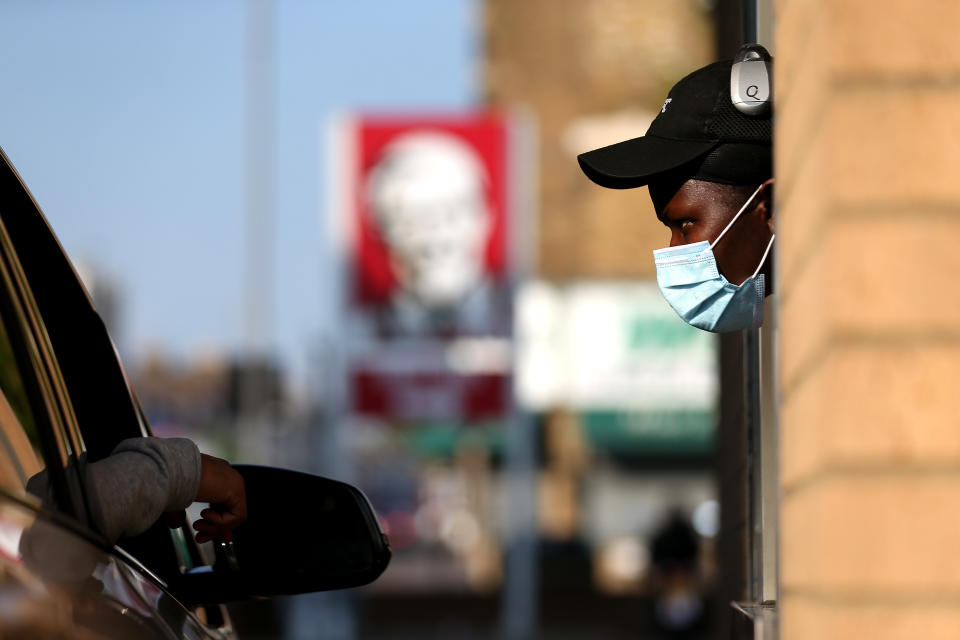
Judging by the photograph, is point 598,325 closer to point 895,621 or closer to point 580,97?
point 580,97

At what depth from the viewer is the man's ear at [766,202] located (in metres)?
2.75

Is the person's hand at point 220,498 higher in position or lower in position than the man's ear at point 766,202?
lower

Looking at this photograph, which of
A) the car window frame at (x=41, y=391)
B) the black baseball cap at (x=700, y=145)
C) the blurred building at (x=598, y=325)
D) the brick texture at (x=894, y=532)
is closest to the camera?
the brick texture at (x=894, y=532)

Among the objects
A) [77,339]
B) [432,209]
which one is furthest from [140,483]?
[432,209]

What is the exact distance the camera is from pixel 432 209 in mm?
21234

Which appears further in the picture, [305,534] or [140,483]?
[305,534]

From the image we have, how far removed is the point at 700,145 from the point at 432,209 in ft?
60.9

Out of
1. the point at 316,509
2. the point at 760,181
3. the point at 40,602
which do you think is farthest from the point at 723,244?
the point at 40,602

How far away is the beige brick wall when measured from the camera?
141cm

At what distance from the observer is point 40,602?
163 cm

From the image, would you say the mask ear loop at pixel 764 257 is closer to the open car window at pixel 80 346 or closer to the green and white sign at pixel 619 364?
the open car window at pixel 80 346

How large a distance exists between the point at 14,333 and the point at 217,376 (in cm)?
8438

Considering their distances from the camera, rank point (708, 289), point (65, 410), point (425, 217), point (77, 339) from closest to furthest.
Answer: point (65, 410), point (77, 339), point (708, 289), point (425, 217)

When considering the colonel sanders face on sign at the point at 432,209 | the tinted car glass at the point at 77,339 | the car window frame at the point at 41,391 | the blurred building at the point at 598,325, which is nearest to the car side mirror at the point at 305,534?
the tinted car glass at the point at 77,339
